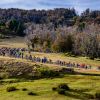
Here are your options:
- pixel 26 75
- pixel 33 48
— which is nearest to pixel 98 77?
pixel 26 75

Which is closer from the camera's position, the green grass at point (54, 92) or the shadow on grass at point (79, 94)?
the shadow on grass at point (79, 94)

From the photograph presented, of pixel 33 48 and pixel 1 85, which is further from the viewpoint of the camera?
pixel 33 48

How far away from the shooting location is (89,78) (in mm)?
70562

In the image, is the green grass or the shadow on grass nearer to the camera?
the shadow on grass

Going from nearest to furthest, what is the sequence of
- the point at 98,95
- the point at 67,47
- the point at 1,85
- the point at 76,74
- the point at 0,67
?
1. the point at 98,95
2. the point at 1,85
3. the point at 76,74
4. the point at 0,67
5. the point at 67,47

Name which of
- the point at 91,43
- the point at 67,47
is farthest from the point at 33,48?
the point at 91,43

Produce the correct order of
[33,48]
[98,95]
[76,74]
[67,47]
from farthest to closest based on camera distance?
1. [33,48]
2. [67,47]
3. [76,74]
4. [98,95]

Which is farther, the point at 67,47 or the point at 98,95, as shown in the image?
the point at 67,47

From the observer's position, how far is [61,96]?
52.8 m

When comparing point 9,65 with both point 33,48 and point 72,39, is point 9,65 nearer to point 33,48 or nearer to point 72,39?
point 72,39

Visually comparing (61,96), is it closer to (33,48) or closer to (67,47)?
(67,47)

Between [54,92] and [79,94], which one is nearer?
[79,94]

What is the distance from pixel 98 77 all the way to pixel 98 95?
1955 cm

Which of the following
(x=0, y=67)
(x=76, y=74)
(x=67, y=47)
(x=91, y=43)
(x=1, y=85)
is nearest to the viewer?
(x=1, y=85)
